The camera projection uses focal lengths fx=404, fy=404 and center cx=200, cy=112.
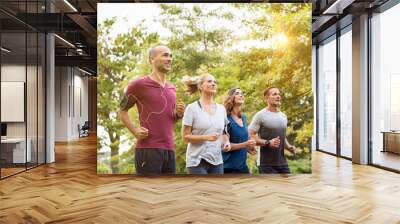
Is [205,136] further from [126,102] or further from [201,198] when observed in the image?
[201,198]

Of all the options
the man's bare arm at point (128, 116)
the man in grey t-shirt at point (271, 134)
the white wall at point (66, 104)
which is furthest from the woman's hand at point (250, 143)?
the white wall at point (66, 104)

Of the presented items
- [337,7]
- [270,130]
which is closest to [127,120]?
[270,130]

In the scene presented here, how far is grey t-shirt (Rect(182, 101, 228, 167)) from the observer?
652cm

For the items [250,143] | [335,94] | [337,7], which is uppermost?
[337,7]

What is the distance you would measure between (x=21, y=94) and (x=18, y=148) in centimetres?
96

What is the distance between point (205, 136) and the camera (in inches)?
256

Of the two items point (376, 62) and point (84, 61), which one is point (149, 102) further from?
point (84, 61)

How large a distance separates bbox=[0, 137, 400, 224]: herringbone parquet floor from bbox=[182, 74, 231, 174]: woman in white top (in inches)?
9.7

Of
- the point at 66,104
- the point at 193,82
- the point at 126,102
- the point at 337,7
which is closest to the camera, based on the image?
the point at 126,102

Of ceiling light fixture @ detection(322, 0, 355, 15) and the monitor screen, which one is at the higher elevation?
ceiling light fixture @ detection(322, 0, 355, 15)

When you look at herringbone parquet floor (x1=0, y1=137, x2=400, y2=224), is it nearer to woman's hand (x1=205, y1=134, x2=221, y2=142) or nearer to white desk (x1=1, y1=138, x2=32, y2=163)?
white desk (x1=1, y1=138, x2=32, y2=163)

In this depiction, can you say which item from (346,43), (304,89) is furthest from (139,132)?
(346,43)

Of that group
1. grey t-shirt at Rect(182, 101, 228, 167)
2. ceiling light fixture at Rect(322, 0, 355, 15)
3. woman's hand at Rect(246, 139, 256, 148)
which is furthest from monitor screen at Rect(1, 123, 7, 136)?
ceiling light fixture at Rect(322, 0, 355, 15)

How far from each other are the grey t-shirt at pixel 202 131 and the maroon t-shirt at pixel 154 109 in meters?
0.29
